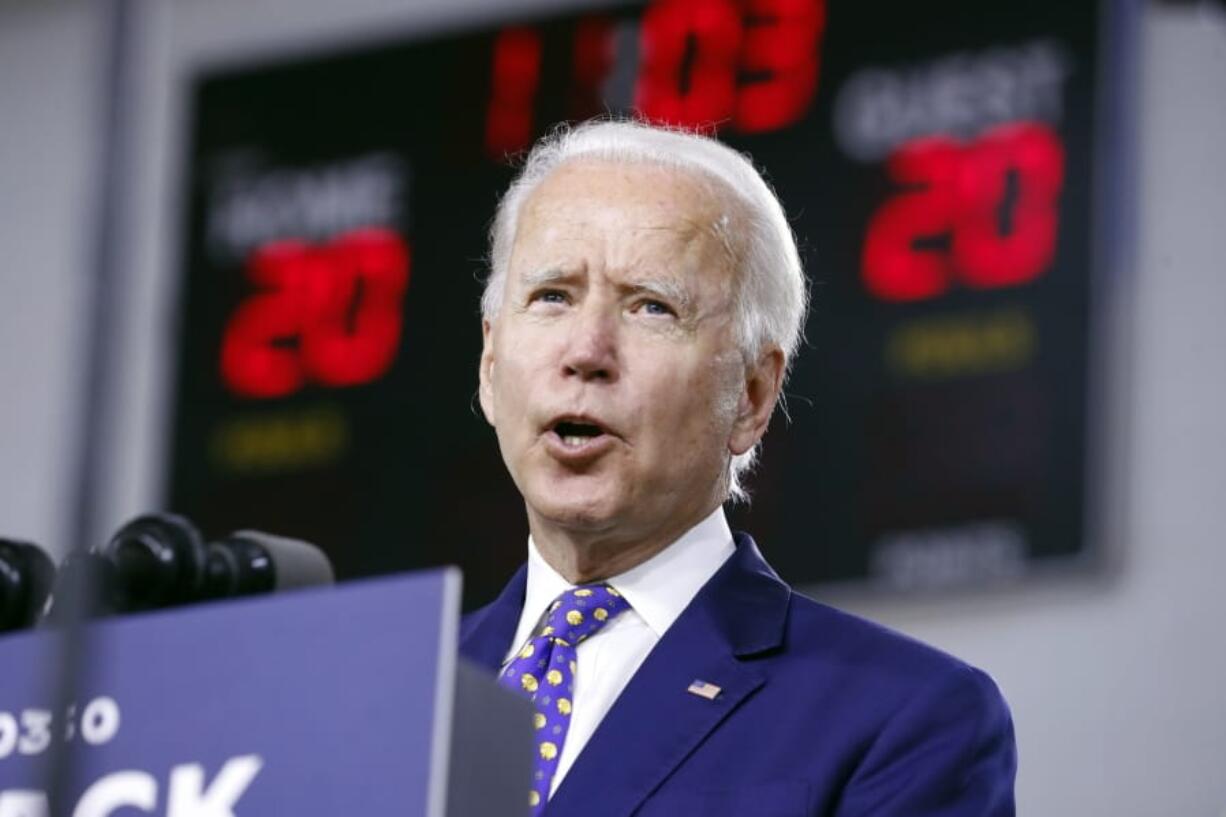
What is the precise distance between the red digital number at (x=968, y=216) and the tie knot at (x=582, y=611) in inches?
91.1

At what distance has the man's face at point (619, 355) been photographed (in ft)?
6.04

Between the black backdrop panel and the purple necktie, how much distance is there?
2.24 meters

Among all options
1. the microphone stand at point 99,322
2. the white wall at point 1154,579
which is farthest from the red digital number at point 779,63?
the microphone stand at point 99,322

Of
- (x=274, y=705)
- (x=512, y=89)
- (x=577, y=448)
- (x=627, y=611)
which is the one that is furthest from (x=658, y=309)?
(x=512, y=89)

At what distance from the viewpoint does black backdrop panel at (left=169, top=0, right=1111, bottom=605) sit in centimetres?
404

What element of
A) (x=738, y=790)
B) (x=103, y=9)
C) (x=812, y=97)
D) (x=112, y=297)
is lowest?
(x=738, y=790)

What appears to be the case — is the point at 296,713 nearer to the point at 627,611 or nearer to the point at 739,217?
the point at 627,611

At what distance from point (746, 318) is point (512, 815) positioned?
0.69 meters

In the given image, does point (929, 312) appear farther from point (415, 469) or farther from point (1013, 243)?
point (415, 469)

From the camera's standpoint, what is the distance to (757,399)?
1.99 m

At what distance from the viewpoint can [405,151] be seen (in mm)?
4797

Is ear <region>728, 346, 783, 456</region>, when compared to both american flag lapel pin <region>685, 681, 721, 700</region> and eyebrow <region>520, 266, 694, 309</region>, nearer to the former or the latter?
eyebrow <region>520, 266, 694, 309</region>

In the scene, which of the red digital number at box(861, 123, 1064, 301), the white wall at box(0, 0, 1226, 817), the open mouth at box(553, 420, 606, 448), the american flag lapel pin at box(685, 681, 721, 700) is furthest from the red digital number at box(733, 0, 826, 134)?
the american flag lapel pin at box(685, 681, 721, 700)

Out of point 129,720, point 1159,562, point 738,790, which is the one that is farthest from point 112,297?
point 1159,562
